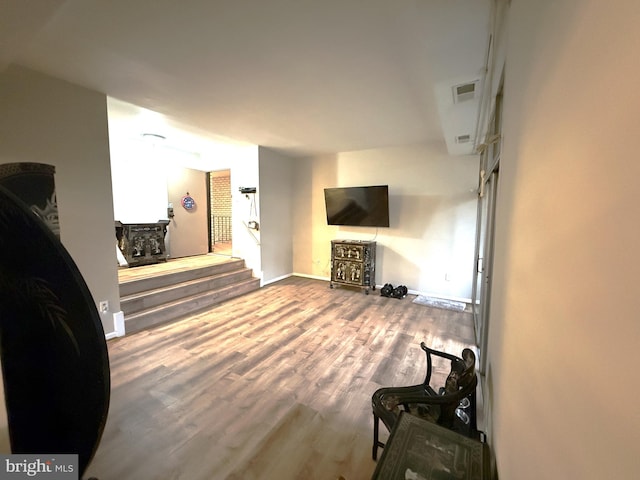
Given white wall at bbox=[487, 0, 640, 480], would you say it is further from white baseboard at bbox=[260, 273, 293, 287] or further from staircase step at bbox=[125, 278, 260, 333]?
white baseboard at bbox=[260, 273, 293, 287]

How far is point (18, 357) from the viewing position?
1.96ft

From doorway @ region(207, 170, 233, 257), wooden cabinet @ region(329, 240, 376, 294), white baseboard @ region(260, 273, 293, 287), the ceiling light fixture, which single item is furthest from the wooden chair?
doorway @ region(207, 170, 233, 257)

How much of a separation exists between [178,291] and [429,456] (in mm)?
3829

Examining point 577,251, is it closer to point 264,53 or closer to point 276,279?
point 264,53

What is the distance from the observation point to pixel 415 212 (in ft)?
15.0

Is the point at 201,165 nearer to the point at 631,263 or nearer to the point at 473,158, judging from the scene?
the point at 473,158

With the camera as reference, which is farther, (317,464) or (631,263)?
(317,464)

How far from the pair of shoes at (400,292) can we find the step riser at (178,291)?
2731 mm

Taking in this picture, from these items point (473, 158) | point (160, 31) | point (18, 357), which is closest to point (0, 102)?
point (160, 31)

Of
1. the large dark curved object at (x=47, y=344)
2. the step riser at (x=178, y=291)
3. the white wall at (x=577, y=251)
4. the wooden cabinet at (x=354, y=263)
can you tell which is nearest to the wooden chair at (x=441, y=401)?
the white wall at (x=577, y=251)

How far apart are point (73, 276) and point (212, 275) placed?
4.39m

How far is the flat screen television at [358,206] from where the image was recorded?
182 inches

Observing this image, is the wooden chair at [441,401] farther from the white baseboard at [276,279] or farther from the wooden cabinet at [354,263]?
the white baseboard at [276,279]

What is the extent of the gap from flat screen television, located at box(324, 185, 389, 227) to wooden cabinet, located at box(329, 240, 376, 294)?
420 mm
